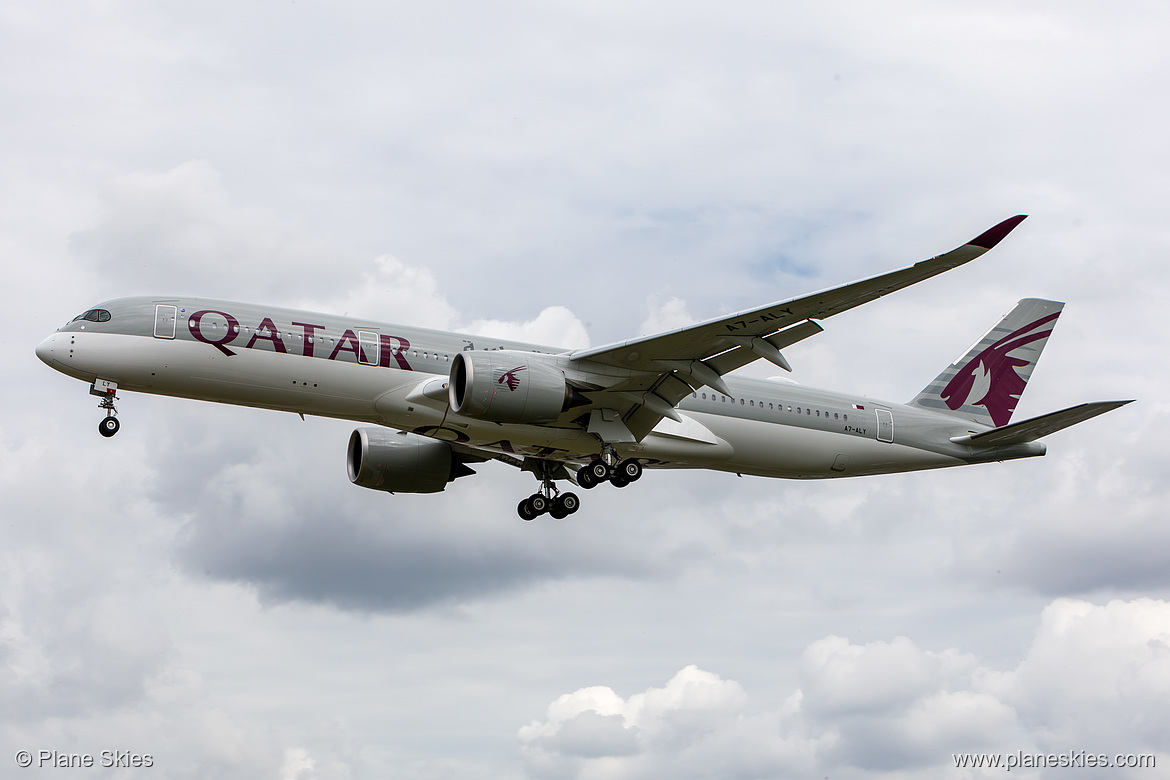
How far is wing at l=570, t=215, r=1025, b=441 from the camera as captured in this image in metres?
25.0

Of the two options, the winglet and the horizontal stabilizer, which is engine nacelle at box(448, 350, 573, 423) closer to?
the winglet

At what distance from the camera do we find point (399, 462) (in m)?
38.1

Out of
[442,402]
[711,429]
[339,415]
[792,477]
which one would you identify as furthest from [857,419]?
[339,415]

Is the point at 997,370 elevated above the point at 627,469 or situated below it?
above

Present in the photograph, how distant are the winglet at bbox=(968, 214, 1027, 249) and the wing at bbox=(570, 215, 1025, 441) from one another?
94 mm

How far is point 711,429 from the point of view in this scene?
3353 centimetres

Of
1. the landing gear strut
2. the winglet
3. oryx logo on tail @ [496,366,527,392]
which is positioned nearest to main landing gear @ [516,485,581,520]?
the landing gear strut

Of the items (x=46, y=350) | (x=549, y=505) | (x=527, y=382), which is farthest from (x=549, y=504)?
(x=46, y=350)

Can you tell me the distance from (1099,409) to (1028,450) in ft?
23.4

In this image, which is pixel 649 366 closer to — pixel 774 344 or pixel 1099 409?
pixel 774 344

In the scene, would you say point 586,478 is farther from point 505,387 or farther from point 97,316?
point 97,316

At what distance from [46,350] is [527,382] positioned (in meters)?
12.3

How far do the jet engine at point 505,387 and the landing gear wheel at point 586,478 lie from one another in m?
3.04

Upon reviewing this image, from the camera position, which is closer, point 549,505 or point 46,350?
point 46,350
